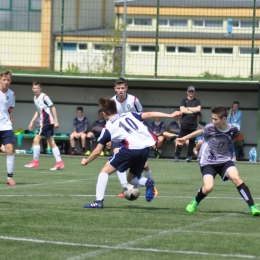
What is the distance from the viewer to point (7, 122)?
533 inches

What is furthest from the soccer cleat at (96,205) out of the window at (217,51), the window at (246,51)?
the window at (246,51)

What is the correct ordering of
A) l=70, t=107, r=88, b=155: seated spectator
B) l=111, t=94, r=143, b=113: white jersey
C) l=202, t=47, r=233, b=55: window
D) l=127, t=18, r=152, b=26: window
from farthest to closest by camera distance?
l=127, t=18, r=152, b=26: window → l=202, t=47, r=233, b=55: window → l=70, t=107, r=88, b=155: seated spectator → l=111, t=94, r=143, b=113: white jersey

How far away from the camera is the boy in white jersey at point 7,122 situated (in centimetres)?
1327

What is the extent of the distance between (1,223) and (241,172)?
1068 cm

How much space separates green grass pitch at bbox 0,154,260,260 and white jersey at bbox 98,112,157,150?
0.90m

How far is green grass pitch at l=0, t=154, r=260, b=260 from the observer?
6637 millimetres

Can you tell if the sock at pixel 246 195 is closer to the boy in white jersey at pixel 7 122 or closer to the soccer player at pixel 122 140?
the soccer player at pixel 122 140

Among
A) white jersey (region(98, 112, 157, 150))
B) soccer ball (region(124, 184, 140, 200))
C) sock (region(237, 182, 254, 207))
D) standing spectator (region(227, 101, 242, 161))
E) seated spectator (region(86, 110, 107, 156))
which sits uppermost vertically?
white jersey (region(98, 112, 157, 150))

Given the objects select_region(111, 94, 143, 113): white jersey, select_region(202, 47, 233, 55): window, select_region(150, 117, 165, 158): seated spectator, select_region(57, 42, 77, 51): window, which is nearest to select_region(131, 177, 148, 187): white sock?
select_region(111, 94, 143, 113): white jersey

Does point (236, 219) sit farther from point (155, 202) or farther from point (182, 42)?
point (182, 42)

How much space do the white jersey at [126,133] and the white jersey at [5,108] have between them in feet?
13.2

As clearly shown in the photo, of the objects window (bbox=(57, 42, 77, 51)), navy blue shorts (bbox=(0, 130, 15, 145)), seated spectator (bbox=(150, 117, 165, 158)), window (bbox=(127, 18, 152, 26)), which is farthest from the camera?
window (bbox=(127, 18, 152, 26))

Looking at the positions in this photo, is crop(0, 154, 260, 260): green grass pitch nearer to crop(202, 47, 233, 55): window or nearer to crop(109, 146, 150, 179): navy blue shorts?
crop(109, 146, 150, 179): navy blue shorts

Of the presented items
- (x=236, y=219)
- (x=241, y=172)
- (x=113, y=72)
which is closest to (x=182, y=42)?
(x=113, y=72)
